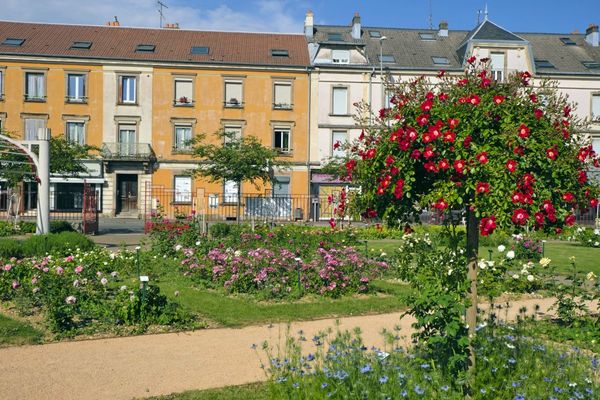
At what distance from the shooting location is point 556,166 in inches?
196

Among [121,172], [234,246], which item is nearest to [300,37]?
[121,172]

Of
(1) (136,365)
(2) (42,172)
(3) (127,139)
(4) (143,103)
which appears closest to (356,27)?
(4) (143,103)

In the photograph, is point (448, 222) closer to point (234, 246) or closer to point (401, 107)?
point (401, 107)

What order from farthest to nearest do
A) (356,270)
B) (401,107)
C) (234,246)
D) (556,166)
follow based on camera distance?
1. (234,246)
2. (356,270)
3. (401,107)
4. (556,166)

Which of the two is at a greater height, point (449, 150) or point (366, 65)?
point (366, 65)

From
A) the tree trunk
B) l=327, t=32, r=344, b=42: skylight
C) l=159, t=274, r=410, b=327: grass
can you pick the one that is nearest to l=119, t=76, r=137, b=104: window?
l=327, t=32, r=344, b=42: skylight

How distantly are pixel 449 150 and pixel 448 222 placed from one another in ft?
2.88

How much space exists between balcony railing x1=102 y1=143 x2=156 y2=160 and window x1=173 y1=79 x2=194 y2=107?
297cm

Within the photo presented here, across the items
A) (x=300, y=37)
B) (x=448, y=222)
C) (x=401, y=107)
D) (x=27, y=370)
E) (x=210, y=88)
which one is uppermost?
(x=300, y=37)

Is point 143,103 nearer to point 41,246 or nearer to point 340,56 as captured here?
point 340,56

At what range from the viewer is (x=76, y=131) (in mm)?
35531

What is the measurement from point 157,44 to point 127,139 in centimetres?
586

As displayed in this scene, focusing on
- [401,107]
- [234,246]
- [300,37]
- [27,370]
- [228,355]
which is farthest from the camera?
[300,37]

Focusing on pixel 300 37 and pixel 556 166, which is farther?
pixel 300 37
